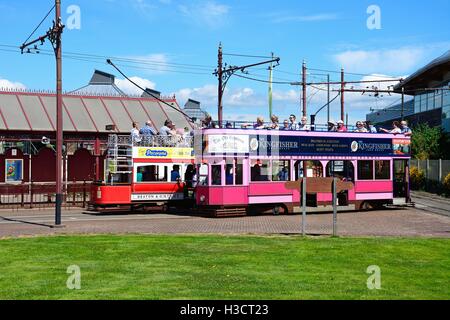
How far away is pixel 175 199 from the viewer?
2658cm

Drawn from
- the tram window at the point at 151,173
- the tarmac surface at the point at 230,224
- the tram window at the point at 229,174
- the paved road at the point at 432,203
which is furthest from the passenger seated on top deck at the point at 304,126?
the paved road at the point at 432,203

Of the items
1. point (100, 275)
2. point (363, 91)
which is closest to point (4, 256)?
point (100, 275)

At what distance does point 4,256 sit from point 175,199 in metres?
14.0

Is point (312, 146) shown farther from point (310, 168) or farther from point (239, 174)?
point (239, 174)

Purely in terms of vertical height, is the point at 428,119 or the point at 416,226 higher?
the point at 428,119

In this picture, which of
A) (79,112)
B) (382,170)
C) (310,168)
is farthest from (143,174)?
(79,112)

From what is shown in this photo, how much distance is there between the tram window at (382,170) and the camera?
28.2 meters

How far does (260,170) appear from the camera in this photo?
81.9 feet

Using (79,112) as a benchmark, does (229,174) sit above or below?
below

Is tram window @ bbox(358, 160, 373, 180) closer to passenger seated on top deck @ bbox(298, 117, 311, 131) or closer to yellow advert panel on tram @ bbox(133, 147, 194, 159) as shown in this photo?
passenger seated on top deck @ bbox(298, 117, 311, 131)

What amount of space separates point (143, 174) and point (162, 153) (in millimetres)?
1195

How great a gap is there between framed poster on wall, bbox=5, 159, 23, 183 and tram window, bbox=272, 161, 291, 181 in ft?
44.0

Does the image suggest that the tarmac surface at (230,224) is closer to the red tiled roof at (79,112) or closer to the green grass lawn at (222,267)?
the green grass lawn at (222,267)
